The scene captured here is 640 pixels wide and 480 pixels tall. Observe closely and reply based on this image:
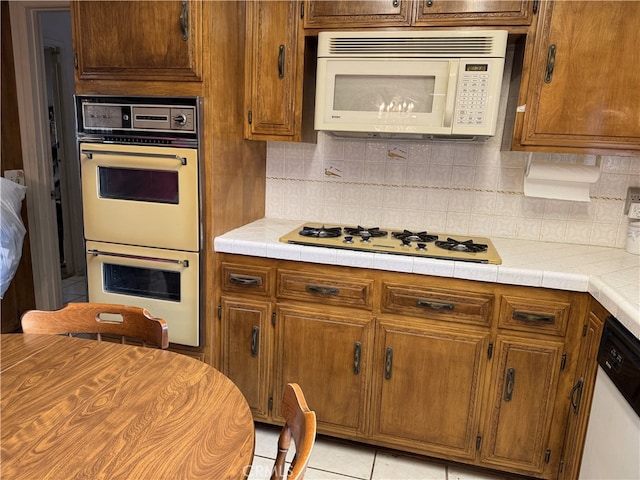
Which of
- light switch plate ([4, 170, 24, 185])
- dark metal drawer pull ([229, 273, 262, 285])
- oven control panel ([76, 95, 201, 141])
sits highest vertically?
oven control panel ([76, 95, 201, 141])

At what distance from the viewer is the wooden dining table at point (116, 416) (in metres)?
0.82

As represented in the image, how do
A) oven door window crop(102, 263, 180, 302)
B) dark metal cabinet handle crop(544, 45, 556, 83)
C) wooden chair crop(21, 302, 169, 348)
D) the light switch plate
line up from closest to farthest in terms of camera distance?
wooden chair crop(21, 302, 169, 348)
dark metal cabinet handle crop(544, 45, 556, 83)
oven door window crop(102, 263, 180, 302)
the light switch plate

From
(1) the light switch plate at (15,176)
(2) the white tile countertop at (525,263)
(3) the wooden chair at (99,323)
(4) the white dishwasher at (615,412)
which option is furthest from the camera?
(1) the light switch plate at (15,176)

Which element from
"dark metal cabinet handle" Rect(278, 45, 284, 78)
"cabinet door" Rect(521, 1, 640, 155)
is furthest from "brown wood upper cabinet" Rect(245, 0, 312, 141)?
"cabinet door" Rect(521, 1, 640, 155)

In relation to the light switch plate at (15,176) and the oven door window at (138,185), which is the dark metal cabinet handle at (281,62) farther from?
the light switch plate at (15,176)

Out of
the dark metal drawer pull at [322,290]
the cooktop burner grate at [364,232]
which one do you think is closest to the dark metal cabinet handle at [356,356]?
the dark metal drawer pull at [322,290]

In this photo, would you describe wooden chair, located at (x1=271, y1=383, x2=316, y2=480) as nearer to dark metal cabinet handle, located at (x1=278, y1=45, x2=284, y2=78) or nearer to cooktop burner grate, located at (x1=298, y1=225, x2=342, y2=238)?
cooktop burner grate, located at (x1=298, y1=225, x2=342, y2=238)

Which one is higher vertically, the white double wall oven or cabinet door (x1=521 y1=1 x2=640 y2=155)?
cabinet door (x1=521 y1=1 x2=640 y2=155)

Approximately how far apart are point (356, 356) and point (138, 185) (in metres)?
1.26

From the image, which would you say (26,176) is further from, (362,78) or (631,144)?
(631,144)

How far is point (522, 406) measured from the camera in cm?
185

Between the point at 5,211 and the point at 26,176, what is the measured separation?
443 millimetres

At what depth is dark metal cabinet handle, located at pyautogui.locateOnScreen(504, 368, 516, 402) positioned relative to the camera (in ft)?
6.03

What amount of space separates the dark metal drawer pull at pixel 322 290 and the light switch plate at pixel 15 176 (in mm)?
2114
